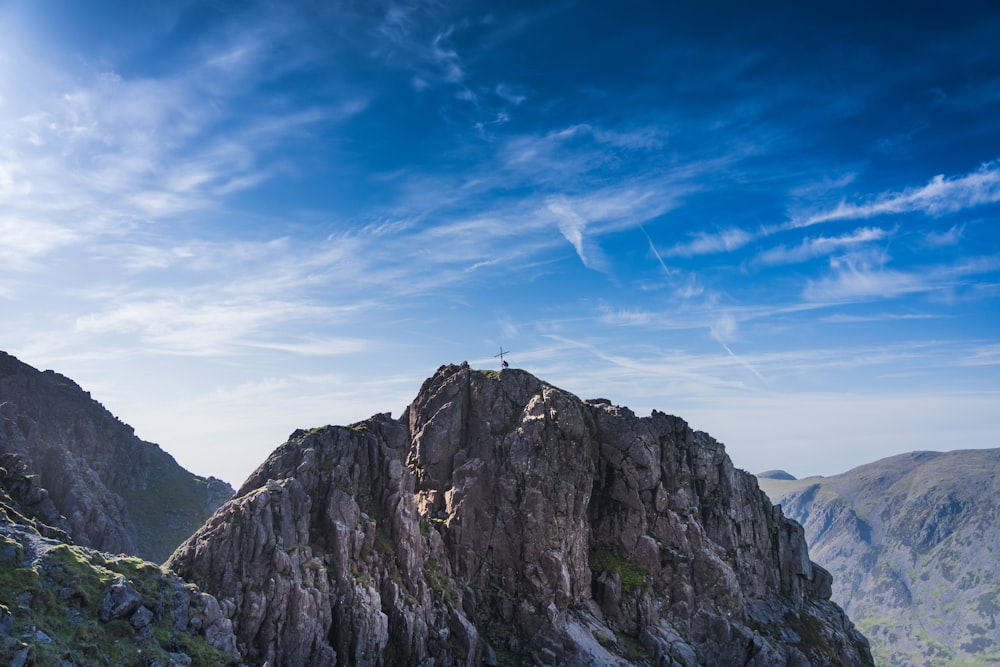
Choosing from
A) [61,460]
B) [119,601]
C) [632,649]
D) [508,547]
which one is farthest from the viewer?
[61,460]

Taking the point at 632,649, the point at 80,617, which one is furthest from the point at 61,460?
the point at 632,649

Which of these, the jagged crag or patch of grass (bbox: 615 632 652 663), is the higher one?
the jagged crag

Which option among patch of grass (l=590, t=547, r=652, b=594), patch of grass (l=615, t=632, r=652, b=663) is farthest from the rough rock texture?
patch of grass (l=615, t=632, r=652, b=663)

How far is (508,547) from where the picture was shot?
13325cm

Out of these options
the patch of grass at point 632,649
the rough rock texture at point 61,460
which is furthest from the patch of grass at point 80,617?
the patch of grass at point 632,649

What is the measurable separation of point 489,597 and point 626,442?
47.9 meters

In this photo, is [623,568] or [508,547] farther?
[623,568]

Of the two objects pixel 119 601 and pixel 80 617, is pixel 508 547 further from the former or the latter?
pixel 80 617

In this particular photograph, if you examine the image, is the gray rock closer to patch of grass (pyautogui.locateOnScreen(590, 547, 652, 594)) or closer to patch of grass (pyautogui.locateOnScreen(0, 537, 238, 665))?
patch of grass (pyautogui.locateOnScreen(0, 537, 238, 665))

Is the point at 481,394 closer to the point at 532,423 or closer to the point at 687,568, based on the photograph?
the point at 532,423

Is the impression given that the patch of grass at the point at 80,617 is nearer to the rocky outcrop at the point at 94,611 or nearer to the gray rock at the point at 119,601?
the rocky outcrop at the point at 94,611

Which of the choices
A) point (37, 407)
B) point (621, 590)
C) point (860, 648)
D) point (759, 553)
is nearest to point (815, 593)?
point (860, 648)

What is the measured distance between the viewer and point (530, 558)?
131 meters

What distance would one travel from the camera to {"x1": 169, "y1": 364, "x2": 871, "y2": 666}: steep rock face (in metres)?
102
